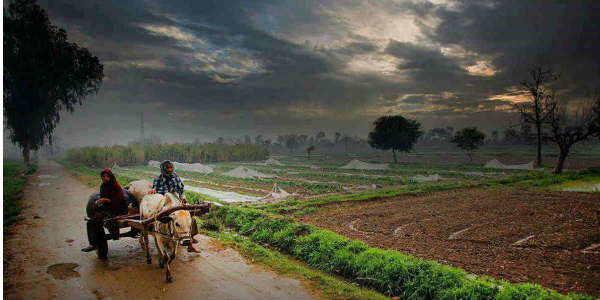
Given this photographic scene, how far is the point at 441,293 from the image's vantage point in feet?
17.0

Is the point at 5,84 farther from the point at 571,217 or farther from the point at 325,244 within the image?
Result: the point at 571,217

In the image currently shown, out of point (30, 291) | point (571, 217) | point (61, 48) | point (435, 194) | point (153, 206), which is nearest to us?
point (30, 291)

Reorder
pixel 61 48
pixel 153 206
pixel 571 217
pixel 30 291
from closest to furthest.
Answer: pixel 30 291
pixel 153 206
pixel 571 217
pixel 61 48

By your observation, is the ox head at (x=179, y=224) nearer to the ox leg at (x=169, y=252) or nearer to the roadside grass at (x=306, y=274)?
the ox leg at (x=169, y=252)

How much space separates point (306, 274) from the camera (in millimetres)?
6211

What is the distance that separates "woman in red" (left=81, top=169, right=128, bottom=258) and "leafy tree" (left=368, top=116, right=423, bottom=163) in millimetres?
48370

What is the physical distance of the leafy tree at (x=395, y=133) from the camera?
50688 millimetres

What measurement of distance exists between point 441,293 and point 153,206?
5.35m

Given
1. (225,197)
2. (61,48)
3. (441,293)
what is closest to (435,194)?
(225,197)

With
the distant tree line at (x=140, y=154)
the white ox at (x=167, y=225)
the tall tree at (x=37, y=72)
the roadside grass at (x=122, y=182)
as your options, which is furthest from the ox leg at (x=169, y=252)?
the distant tree line at (x=140, y=154)

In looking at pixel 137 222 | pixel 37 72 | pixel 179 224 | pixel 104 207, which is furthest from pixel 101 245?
pixel 37 72

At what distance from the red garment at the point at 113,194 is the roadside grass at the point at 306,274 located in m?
2.81

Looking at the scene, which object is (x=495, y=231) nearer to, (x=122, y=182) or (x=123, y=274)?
(x=123, y=274)

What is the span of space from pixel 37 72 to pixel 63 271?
65.2ft
